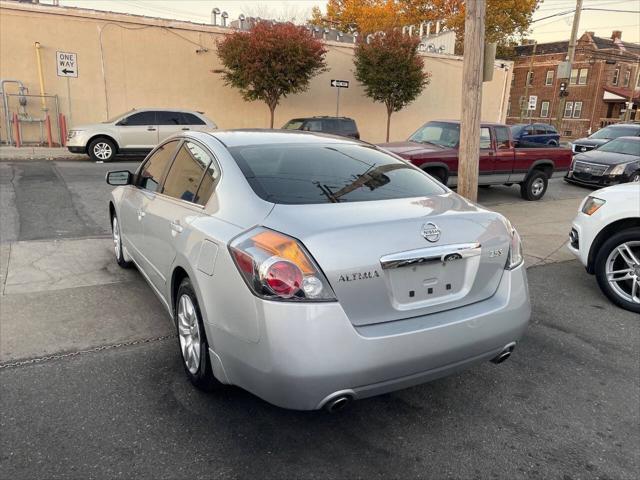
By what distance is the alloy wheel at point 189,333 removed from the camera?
9.70 feet

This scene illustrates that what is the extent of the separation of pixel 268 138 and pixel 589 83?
52.2 meters

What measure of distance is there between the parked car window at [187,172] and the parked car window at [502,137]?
28.9ft

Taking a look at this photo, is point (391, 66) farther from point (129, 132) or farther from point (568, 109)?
point (568, 109)

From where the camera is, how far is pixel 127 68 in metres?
19.0

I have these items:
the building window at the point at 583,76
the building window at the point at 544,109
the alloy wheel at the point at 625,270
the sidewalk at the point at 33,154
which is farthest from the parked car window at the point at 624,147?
the building window at the point at 544,109

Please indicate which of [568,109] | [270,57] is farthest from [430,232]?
[568,109]

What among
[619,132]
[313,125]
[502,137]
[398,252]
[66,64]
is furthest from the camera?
[66,64]

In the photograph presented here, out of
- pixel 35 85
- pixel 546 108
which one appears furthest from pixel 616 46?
pixel 35 85

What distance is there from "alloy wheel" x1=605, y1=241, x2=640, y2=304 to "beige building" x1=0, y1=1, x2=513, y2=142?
18476 millimetres

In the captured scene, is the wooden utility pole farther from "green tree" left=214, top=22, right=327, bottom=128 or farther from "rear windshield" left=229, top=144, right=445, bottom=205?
"green tree" left=214, top=22, right=327, bottom=128

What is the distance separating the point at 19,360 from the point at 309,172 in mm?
2382

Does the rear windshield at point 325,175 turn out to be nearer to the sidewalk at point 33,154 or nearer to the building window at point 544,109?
the sidewalk at point 33,154

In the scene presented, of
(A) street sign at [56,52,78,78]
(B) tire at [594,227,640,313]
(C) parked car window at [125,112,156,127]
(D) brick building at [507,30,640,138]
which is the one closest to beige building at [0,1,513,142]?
(A) street sign at [56,52,78,78]

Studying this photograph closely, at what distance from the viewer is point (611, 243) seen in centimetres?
489
